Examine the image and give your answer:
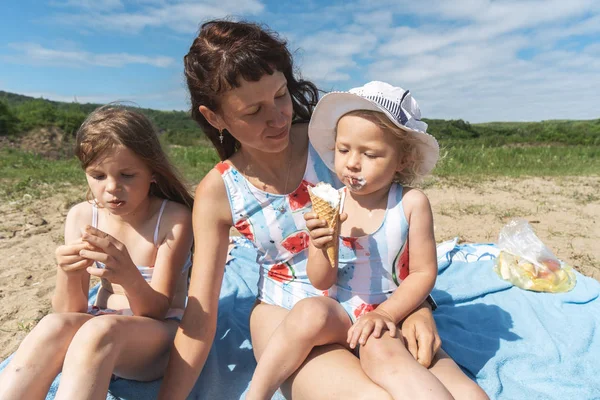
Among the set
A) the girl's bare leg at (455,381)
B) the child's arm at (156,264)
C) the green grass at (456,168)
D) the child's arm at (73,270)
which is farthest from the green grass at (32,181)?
the girl's bare leg at (455,381)

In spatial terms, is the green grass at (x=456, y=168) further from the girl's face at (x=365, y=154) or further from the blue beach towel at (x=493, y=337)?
the girl's face at (x=365, y=154)

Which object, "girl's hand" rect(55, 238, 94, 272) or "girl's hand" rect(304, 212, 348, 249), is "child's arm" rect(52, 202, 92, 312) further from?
"girl's hand" rect(304, 212, 348, 249)

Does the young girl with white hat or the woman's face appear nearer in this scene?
the young girl with white hat

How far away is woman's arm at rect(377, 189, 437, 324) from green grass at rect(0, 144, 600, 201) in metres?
5.34

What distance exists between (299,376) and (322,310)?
0.30 m

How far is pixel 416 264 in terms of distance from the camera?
2.20m

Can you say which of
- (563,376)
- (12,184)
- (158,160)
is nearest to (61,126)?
(12,184)

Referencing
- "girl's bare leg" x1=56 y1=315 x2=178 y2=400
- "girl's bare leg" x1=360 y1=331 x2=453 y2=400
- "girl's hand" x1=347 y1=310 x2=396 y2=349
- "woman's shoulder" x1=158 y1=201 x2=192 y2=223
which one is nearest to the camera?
"girl's bare leg" x1=360 y1=331 x2=453 y2=400

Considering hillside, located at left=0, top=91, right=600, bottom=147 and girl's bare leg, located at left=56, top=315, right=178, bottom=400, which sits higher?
hillside, located at left=0, top=91, right=600, bottom=147

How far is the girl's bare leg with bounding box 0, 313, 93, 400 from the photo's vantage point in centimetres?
183

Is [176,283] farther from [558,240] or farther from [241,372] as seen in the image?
[558,240]

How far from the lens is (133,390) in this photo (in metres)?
2.43

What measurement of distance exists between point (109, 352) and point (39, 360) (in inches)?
11.6

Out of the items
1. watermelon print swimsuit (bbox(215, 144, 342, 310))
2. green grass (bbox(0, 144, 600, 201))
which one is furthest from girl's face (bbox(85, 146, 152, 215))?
green grass (bbox(0, 144, 600, 201))
